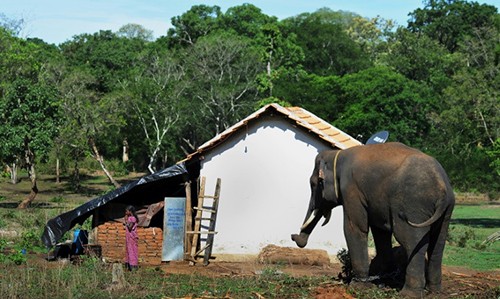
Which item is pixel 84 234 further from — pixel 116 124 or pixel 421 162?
pixel 116 124

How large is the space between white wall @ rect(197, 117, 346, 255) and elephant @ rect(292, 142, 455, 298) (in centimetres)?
624

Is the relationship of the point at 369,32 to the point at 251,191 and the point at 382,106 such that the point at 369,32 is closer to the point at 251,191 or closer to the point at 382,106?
the point at 382,106

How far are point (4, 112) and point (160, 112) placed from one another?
19665 mm

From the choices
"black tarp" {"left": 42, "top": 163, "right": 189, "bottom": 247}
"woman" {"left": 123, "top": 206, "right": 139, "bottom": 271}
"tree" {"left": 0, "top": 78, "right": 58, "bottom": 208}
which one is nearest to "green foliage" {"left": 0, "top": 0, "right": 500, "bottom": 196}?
"tree" {"left": 0, "top": 78, "right": 58, "bottom": 208}

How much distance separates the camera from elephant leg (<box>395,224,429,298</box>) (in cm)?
1328

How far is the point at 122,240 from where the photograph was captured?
71.5 feet

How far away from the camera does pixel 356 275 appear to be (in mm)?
14336

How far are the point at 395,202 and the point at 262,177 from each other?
27.8 feet

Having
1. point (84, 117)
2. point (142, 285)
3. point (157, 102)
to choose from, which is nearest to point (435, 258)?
point (142, 285)

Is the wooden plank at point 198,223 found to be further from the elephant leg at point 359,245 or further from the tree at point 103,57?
the tree at point 103,57

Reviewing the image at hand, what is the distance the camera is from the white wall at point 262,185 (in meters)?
21.4

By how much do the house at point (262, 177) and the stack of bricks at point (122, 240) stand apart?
1507 mm

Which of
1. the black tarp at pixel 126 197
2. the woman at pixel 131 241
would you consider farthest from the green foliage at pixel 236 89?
the woman at pixel 131 241

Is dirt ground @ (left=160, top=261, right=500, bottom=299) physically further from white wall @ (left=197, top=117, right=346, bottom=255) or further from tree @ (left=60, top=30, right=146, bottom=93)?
tree @ (left=60, top=30, right=146, bottom=93)
